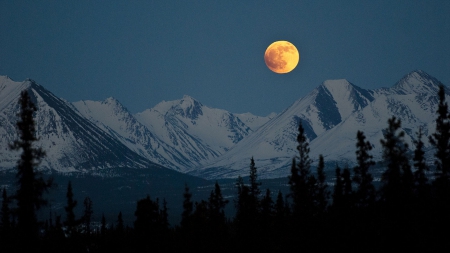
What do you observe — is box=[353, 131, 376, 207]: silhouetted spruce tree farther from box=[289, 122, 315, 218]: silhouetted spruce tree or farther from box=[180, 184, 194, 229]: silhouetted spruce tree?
box=[180, 184, 194, 229]: silhouetted spruce tree

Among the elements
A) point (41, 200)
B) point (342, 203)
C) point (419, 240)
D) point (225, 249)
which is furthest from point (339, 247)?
point (41, 200)

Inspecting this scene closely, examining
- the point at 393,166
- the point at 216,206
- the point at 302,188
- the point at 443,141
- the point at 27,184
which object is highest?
the point at 443,141

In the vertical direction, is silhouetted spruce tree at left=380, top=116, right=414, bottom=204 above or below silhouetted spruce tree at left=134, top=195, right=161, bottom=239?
above

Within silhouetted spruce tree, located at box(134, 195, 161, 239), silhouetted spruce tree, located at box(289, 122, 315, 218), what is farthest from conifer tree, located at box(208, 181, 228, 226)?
silhouetted spruce tree, located at box(289, 122, 315, 218)

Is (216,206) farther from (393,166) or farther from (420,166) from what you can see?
(393,166)

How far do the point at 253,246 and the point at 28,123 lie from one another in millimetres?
39749

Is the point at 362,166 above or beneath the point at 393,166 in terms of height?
above

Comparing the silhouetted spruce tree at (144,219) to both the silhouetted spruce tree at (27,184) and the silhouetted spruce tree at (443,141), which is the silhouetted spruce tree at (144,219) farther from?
the silhouetted spruce tree at (443,141)

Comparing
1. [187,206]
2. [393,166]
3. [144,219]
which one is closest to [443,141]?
[393,166]

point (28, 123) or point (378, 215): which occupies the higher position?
point (28, 123)

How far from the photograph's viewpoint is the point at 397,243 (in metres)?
42.3

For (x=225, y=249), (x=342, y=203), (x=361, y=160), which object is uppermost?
(x=361, y=160)

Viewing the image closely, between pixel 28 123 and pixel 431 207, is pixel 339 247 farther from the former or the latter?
pixel 28 123

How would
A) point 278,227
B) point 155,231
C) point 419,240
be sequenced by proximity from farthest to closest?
point 278,227, point 155,231, point 419,240
